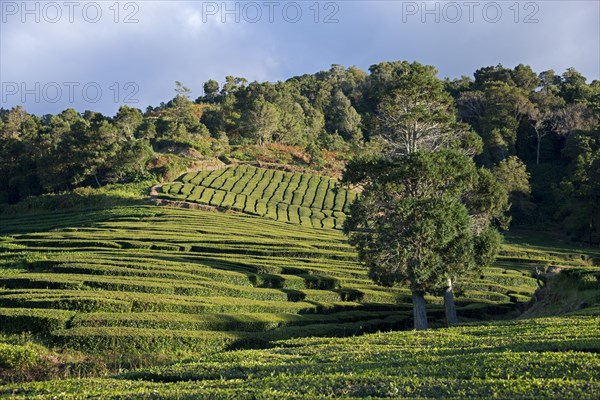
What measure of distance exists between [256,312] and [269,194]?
40.8m

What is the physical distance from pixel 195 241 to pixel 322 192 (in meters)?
32.0

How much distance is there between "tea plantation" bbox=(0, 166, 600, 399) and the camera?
1081 centimetres

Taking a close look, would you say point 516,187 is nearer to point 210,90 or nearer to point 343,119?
point 343,119

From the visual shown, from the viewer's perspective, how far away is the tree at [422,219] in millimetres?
27453

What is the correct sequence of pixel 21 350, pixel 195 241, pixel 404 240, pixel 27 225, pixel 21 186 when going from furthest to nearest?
pixel 21 186, pixel 27 225, pixel 195 241, pixel 404 240, pixel 21 350

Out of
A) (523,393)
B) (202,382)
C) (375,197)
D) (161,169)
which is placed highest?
(161,169)

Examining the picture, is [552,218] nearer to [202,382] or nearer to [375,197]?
[375,197]

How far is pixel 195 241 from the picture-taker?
43.8 meters

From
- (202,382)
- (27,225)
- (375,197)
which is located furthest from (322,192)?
(202,382)

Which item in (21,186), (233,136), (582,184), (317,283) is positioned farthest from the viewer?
(233,136)

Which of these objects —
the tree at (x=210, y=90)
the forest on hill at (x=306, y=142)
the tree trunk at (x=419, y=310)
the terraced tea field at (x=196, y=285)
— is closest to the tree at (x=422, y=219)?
the tree trunk at (x=419, y=310)

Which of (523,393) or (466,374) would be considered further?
(466,374)

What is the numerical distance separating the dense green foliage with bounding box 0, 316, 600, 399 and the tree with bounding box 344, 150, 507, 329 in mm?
10546

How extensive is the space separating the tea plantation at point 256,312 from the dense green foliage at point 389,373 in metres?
0.05
